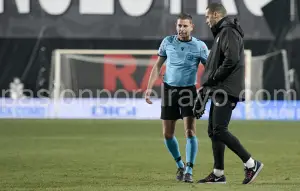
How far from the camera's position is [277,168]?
12000mm

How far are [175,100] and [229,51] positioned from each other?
1.49m

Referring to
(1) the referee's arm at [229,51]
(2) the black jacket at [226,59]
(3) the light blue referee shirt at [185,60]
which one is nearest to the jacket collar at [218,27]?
(2) the black jacket at [226,59]

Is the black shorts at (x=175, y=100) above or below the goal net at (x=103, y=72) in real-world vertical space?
above

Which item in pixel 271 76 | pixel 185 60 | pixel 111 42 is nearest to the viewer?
pixel 185 60

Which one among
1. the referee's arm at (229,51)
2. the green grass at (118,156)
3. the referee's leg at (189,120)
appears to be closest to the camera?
the referee's arm at (229,51)

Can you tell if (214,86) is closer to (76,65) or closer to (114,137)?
(114,137)

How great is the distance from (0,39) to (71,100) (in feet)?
9.31

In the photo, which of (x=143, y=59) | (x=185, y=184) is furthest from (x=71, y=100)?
(x=185, y=184)

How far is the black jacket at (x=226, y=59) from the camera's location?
30.9 ft

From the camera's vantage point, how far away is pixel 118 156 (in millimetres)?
13969

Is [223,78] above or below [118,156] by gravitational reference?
above

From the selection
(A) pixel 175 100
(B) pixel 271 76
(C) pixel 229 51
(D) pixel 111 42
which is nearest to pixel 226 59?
(C) pixel 229 51

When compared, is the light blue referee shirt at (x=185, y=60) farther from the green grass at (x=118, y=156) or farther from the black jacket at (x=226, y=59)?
the green grass at (x=118, y=156)

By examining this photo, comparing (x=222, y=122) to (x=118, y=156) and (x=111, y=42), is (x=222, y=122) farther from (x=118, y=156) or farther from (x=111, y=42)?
(x=111, y=42)
